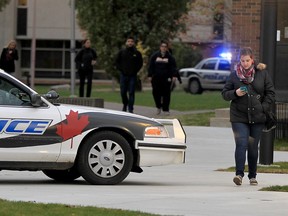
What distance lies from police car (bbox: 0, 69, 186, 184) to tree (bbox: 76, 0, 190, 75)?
31162 mm

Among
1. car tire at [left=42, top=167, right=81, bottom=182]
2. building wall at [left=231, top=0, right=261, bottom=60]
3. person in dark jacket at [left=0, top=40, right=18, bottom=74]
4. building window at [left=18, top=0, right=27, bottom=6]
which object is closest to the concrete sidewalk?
car tire at [left=42, top=167, right=81, bottom=182]

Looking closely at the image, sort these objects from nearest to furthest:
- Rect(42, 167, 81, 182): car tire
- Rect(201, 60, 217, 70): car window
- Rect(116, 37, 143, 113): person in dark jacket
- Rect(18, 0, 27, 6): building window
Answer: Rect(42, 167, 81, 182): car tire → Rect(116, 37, 143, 113): person in dark jacket → Rect(201, 60, 217, 70): car window → Rect(18, 0, 27, 6): building window

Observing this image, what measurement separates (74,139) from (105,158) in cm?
45

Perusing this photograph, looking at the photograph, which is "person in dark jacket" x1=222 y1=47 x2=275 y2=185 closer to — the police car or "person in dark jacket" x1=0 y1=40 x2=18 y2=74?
the police car

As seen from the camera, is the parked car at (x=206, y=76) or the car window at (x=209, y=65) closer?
the parked car at (x=206, y=76)

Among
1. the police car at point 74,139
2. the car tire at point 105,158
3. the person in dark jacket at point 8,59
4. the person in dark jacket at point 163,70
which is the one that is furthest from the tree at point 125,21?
the car tire at point 105,158

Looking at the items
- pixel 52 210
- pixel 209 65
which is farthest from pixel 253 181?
pixel 209 65

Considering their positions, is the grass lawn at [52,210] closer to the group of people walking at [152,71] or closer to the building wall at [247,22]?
the building wall at [247,22]

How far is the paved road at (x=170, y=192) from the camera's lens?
10.4 metres

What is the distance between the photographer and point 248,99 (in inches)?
493

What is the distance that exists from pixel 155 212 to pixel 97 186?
2551 mm

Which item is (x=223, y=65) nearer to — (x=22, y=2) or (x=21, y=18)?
(x=22, y=2)

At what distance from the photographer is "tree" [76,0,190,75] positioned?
44000mm

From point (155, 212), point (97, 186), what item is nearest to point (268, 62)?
point (97, 186)
